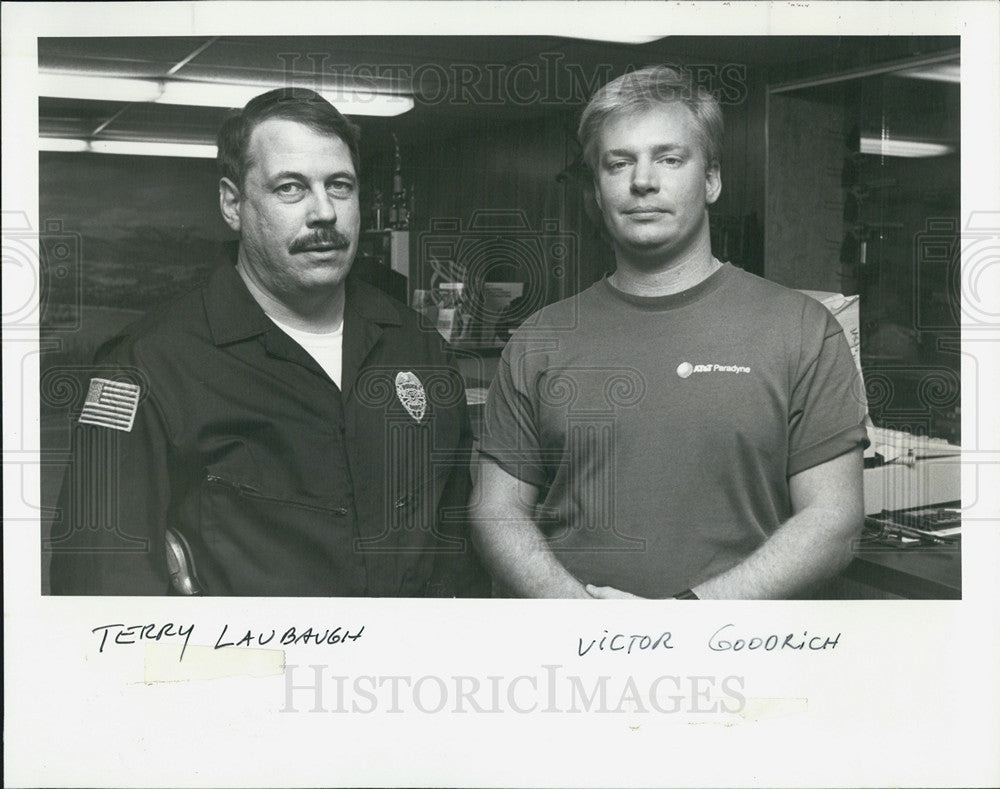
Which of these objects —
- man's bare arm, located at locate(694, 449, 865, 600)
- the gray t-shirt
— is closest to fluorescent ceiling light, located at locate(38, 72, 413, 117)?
the gray t-shirt

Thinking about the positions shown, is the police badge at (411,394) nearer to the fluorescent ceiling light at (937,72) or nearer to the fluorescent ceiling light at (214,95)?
the fluorescent ceiling light at (214,95)

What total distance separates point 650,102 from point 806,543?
1.35m

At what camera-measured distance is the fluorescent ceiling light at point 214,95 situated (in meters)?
3.41

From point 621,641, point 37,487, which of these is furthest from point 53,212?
point 621,641

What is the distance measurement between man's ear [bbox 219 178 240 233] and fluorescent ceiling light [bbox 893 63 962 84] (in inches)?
76.1

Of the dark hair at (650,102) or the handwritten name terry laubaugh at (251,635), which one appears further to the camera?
the handwritten name terry laubaugh at (251,635)

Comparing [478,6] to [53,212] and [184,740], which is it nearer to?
[53,212]

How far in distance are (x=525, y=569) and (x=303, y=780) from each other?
925mm

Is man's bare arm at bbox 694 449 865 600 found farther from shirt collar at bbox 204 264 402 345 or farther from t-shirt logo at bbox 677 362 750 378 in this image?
shirt collar at bbox 204 264 402 345

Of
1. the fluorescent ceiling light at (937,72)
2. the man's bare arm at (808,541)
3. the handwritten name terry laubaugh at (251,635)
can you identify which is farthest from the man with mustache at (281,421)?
the fluorescent ceiling light at (937,72)

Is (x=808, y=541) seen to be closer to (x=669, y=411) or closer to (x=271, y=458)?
(x=669, y=411)

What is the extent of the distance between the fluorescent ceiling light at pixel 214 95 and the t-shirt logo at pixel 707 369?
1.09m

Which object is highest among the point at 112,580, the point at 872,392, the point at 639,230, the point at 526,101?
the point at 526,101

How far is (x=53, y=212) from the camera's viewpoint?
11.4ft
